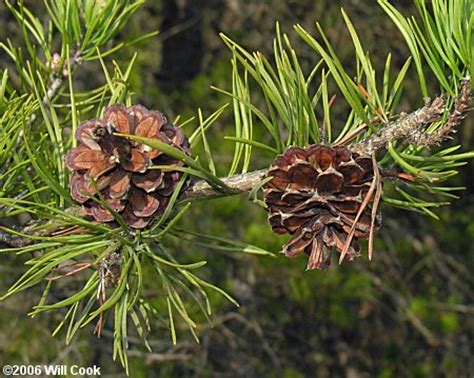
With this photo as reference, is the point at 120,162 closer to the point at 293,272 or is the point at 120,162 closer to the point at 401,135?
the point at 401,135

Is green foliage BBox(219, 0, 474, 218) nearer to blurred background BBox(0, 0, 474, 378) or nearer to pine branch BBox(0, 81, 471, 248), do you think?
pine branch BBox(0, 81, 471, 248)

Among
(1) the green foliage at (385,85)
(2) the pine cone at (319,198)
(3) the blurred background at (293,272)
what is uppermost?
(1) the green foliage at (385,85)

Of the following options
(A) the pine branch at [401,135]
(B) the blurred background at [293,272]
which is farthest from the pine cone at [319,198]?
(B) the blurred background at [293,272]

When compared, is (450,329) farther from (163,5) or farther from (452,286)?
(163,5)

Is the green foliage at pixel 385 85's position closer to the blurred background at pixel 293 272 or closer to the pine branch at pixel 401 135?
the pine branch at pixel 401 135

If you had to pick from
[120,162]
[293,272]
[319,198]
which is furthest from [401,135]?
[293,272]

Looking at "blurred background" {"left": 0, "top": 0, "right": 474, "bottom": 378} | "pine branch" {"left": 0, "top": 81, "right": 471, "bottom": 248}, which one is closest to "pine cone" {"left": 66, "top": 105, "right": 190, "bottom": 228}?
"pine branch" {"left": 0, "top": 81, "right": 471, "bottom": 248}

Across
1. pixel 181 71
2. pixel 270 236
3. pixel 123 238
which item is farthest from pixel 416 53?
pixel 181 71
